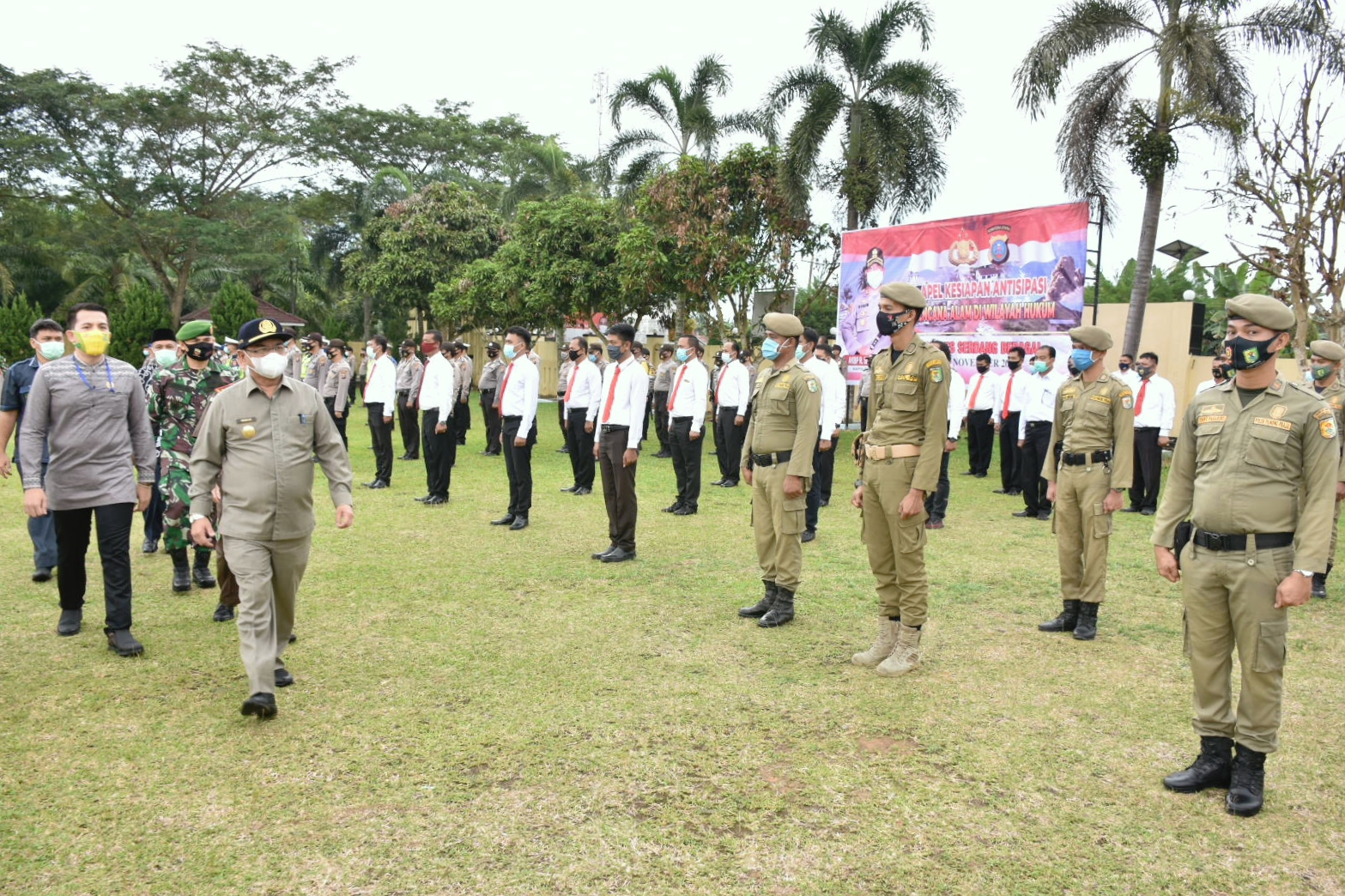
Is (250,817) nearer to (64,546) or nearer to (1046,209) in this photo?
(64,546)

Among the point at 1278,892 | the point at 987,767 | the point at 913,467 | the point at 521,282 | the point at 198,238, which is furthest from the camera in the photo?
the point at 198,238

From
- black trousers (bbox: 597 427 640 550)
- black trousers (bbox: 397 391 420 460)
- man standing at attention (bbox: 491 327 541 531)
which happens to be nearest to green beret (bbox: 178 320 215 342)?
black trousers (bbox: 597 427 640 550)

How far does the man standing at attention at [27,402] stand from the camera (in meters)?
5.81

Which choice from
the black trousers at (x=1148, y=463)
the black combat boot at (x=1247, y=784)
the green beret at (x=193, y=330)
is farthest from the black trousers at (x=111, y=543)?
the black trousers at (x=1148, y=463)

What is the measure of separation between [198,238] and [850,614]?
28.7 metres

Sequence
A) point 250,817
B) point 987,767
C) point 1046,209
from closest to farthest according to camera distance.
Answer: point 250,817 → point 987,767 → point 1046,209

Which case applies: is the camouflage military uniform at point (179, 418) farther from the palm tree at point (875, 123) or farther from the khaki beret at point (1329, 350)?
the palm tree at point (875, 123)

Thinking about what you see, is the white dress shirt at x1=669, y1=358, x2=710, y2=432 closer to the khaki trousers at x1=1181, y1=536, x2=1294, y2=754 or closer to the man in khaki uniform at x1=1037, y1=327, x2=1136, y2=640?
the man in khaki uniform at x1=1037, y1=327, x2=1136, y2=640

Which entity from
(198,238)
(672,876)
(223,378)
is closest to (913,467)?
(672,876)

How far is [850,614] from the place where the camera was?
6488 millimetres

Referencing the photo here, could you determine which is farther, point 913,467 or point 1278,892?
point 913,467

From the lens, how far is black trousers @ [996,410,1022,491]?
40.7 feet

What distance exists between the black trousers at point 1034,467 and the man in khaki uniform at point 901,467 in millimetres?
6169

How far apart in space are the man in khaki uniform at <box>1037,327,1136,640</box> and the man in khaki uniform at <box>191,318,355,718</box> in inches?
166
